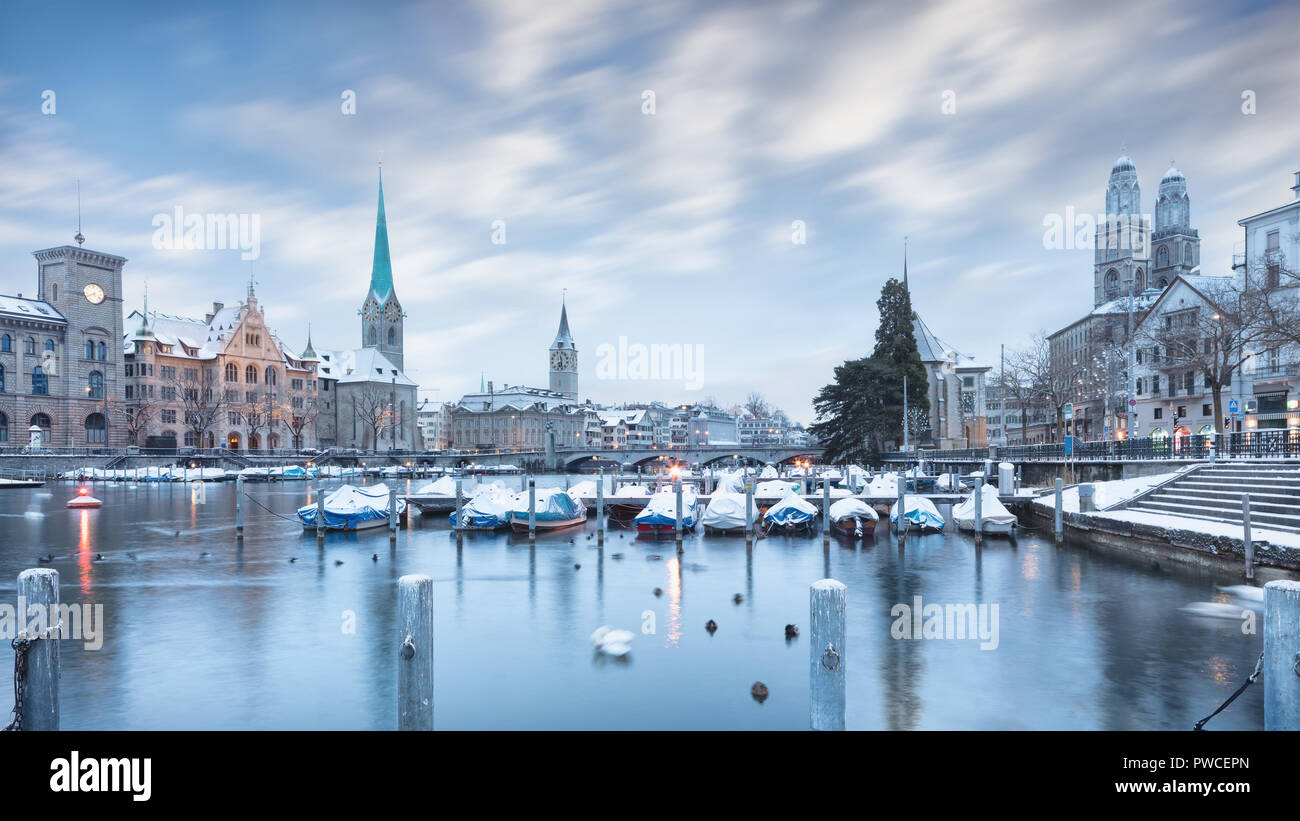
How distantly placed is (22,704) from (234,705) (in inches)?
223

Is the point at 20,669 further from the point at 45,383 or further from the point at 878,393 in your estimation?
the point at 45,383

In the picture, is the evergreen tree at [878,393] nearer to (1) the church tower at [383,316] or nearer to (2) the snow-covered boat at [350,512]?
(2) the snow-covered boat at [350,512]

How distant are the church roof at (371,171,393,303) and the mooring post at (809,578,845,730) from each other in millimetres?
181286

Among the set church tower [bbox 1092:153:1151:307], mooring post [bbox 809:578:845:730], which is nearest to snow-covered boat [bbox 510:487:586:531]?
mooring post [bbox 809:578:845:730]

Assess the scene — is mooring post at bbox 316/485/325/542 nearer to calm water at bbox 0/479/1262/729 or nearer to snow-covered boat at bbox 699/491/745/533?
calm water at bbox 0/479/1262/729

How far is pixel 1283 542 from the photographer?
21797 mm

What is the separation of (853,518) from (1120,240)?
128527 millimetres

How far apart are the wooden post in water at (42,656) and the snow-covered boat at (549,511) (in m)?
30.5

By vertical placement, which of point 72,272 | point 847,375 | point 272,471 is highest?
point 72,272

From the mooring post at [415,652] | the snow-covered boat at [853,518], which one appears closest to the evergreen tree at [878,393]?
the snow-covered boat at [853,518]

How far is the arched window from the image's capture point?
320 feet

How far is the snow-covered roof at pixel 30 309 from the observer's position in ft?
295
